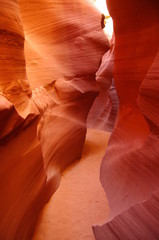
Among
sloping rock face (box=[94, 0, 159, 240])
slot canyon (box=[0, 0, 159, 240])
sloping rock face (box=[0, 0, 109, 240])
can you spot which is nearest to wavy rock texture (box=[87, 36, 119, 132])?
slot canyon (box=[0, 0, 159, 240])

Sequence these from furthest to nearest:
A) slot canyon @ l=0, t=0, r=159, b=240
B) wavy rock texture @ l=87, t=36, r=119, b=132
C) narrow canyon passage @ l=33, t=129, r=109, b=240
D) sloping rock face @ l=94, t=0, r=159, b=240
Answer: wavy rock texture @ l=87, t=36, r=119, b=132, narrow canyon passage @ l=33, t=129, r=109, b=240, slot canyon @ l=0, t=0, r=159, b=240, sloping rock face @ l=94, t=0, r=159, b=240

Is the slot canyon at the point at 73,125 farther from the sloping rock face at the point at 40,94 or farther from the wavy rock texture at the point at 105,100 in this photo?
the wavy rock texture at the point at 105,100

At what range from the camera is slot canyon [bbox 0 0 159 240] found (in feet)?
7.93

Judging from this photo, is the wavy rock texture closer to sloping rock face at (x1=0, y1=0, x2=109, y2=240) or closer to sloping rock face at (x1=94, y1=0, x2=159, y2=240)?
sloping rock face at (x1=0, y1=0, x2=109, y2=240)

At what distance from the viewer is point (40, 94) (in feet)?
12.5

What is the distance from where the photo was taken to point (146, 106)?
2.56m

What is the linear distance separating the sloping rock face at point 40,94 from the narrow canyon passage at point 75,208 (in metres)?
0.20

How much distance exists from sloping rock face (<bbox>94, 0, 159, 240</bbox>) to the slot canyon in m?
0.01

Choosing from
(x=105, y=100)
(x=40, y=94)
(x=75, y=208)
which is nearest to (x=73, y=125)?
(x=40, y=94)

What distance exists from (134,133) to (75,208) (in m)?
1.66

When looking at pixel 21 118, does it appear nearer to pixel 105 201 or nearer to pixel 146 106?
pixel 146 106

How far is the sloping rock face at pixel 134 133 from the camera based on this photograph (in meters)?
2.12

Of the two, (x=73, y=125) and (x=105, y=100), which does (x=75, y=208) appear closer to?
(x=73, y=125)

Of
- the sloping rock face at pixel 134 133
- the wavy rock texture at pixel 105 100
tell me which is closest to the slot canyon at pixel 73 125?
the sloping rock face at pixel 134 133
